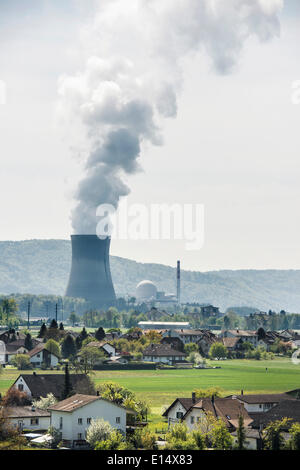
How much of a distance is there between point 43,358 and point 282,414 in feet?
246

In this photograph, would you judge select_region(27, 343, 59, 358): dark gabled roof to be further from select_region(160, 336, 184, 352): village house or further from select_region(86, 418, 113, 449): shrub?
select_region(86, 418, 113, 449): shrub

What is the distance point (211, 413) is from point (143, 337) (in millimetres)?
107288

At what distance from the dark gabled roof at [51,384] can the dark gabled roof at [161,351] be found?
63798mm

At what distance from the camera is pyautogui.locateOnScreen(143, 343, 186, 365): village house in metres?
141

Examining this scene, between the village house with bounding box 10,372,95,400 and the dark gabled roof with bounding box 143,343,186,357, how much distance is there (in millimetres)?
63798

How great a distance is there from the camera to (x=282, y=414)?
59344 mm

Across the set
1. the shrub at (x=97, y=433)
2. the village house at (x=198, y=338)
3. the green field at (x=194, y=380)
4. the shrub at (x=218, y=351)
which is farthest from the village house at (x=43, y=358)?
the shrub at (x=97, y=433)

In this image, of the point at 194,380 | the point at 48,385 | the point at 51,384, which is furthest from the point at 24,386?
the point at 194,380

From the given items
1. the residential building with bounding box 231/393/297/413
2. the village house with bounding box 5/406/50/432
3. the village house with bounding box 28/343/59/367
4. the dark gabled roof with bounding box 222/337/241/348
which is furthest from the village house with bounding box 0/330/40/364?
the residential building with bounding box 231/393/297/413

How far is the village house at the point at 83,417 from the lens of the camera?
59.0 meters

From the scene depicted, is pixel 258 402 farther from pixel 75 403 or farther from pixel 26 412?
pixel 26 412
